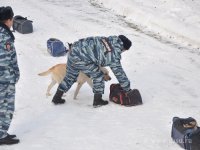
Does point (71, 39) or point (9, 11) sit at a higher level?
point (9, 11)

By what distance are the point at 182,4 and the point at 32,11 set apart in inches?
205

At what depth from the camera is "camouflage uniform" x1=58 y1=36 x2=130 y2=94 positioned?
795 cm

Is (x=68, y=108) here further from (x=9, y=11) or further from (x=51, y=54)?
(x=51, y=54)

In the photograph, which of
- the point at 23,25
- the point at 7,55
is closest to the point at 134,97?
the point at 7,55

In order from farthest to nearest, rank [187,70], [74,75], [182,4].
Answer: [182,4], [187,70], [74,75]

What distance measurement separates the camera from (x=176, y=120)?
6730 millimetres

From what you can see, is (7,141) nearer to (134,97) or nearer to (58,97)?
(58,97)

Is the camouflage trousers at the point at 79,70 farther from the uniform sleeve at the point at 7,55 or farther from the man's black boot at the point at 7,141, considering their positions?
the man's black boot at the point at 7,141

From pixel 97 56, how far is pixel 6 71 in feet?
6.51

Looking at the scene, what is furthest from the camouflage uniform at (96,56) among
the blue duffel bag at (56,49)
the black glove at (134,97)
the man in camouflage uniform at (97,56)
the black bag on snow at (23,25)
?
the black bag on snow at (23,25)

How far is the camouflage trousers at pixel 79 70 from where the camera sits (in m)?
8.05

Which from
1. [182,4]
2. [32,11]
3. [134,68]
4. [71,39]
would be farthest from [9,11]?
[182,4]

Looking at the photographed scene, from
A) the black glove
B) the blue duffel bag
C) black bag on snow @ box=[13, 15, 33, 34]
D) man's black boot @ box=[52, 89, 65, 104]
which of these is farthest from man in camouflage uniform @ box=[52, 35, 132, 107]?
black bag on snow @ box=[13, 15, 33, 34]

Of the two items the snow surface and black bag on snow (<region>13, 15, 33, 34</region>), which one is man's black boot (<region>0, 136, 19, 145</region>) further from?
Result: black bag on snow (<region>13, 15, 33, 34</region>)
